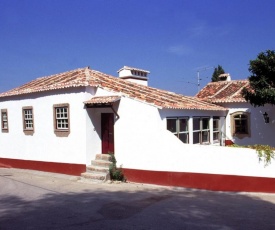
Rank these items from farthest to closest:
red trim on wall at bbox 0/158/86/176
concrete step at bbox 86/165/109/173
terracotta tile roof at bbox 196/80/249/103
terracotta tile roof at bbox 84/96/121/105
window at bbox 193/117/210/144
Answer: terracotta tile roof at bbox 196/80/249/103 → window at bbox 193/117/210/144 → red trim on wall at bbox 0/158/86/176 → concrete step at bbox 86/165/109/173 → terracotta tile roof at bbox 84/96/121/105

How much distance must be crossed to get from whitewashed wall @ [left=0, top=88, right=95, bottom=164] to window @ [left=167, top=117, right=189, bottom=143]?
3.56 metres

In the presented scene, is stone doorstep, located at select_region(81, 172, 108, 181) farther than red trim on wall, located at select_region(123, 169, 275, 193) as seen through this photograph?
Yes

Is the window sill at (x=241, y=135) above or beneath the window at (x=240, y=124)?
beneath

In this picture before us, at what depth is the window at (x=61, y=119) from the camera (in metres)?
12.9

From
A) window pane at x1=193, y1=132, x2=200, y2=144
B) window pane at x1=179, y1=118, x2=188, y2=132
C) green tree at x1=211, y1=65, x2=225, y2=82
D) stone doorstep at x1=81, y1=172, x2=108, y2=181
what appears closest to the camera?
stone doorstep at x1=81, y1=172, x2=108, y2=181

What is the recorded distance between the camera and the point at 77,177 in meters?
12.5

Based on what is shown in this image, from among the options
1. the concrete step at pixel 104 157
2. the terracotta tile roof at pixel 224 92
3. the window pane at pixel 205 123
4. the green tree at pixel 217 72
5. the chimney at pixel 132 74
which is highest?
the green tree at pixel 217 72

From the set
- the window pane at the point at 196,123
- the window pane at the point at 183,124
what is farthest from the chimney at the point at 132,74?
the window pane at the point at 183,124

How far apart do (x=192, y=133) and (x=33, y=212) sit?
26.5 feet

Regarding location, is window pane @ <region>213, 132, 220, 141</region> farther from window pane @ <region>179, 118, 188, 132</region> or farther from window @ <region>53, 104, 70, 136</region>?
window @ <region>53, 104, 70, 136</region>

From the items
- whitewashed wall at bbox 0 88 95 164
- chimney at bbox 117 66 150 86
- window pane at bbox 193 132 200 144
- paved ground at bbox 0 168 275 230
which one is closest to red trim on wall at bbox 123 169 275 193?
paved ground at bbox 0 168 275 230

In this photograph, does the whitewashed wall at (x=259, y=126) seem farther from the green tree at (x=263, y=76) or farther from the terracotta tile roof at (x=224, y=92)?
the green tree at (x=263, y=76)

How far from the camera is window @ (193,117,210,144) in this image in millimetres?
14211

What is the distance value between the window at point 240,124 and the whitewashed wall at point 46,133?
884 cm
